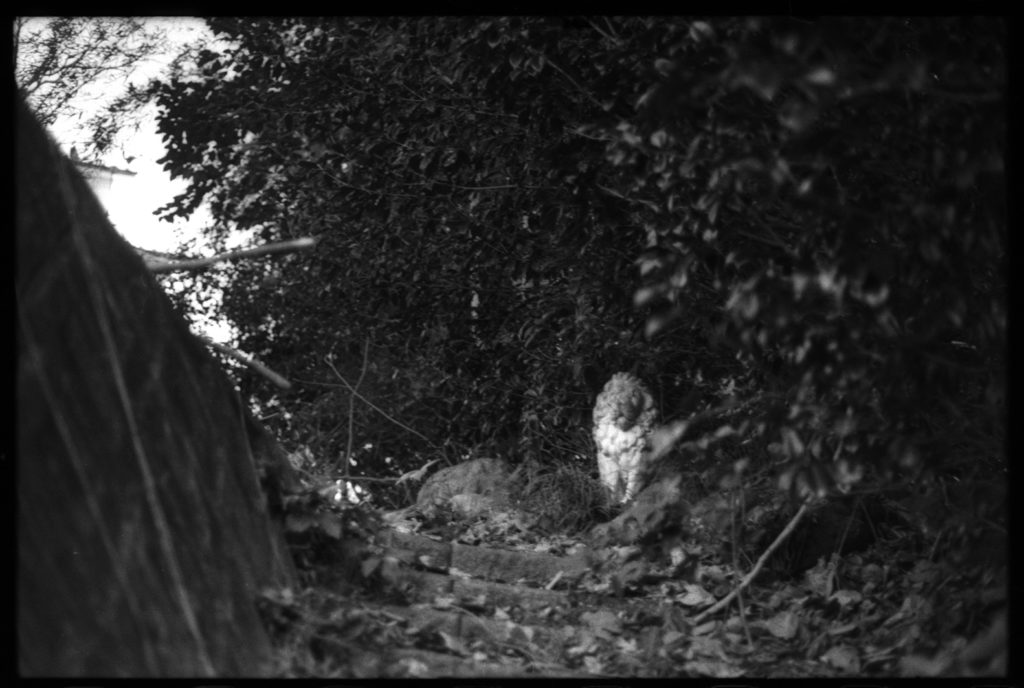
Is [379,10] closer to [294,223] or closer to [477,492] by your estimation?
[477,492]

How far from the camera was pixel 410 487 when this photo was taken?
6.85 metres

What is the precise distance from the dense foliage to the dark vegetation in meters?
0.01

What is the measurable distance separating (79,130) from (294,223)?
1.48 m

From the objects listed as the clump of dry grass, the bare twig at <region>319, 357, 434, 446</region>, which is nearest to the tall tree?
the bare twig at <region>319, 357, 434, 446</region>

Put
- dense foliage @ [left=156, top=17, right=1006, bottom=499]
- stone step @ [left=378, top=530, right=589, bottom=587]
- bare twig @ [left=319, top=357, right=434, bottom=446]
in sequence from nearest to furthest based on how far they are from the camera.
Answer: dense foliage @ [left=156, top=17, right=1006, bottom=499] < stone step @ [left=378, top=530, right=589, bottom=587] < bare twig @ [left=319, top=357, right=434, bottom=446]

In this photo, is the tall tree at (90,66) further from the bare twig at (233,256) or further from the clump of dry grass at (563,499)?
the clump of dry grass at (563,499)

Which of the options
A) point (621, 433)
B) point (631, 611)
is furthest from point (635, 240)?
point (631, 611)

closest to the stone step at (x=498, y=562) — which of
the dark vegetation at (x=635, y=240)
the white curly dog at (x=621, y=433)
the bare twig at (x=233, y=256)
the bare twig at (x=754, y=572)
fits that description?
the bare twig at (x=754, y=572)

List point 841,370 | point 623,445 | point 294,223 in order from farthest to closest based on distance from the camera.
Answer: point 294,223 < point 623,445 < point 841,370

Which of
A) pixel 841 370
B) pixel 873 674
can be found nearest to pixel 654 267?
pixel 841 370

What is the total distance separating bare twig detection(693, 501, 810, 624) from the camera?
3.61 m

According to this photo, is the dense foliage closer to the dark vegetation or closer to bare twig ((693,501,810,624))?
the dark vegetation

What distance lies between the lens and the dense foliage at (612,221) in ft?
7.48

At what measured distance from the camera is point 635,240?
4641 mm
